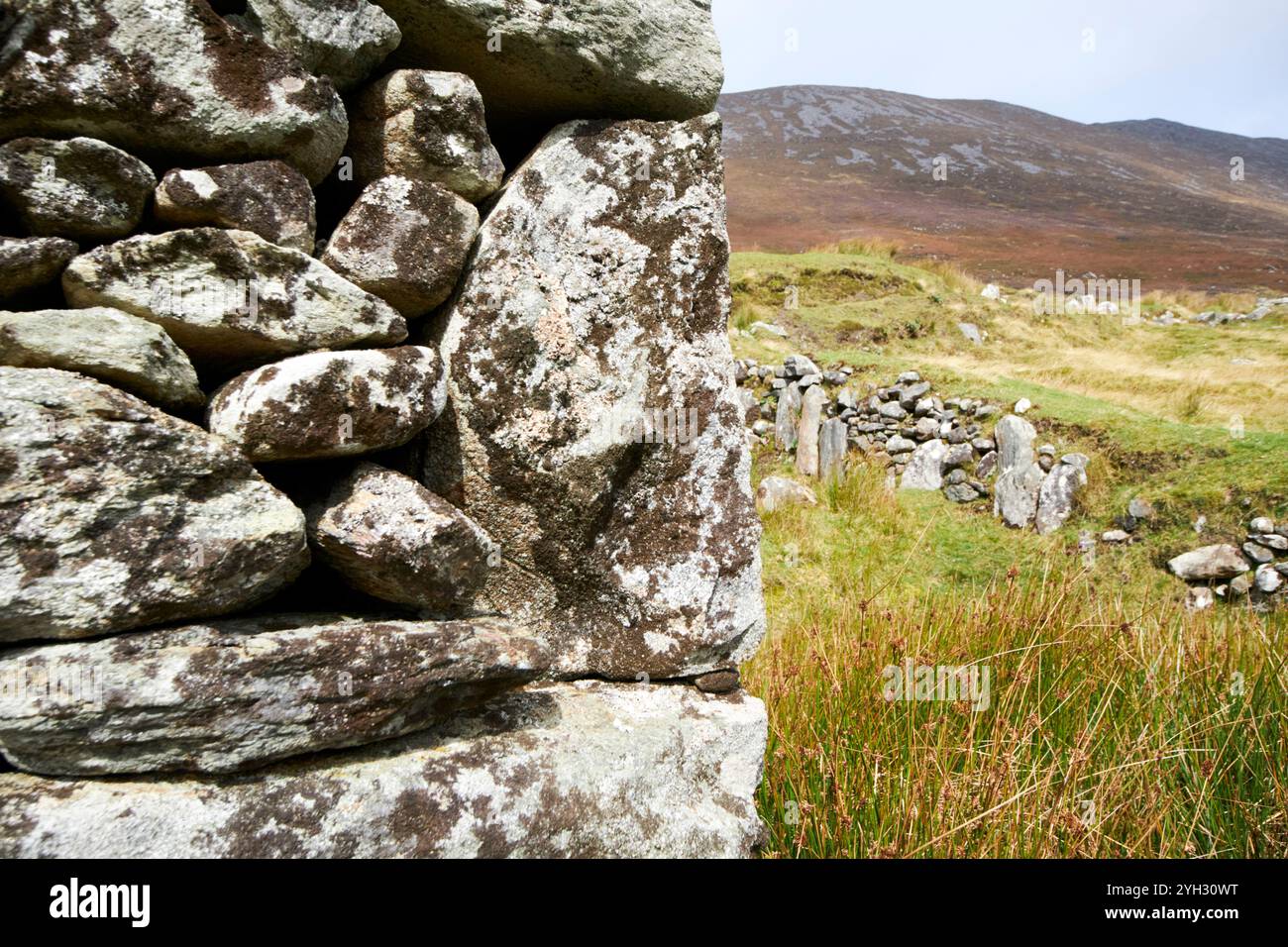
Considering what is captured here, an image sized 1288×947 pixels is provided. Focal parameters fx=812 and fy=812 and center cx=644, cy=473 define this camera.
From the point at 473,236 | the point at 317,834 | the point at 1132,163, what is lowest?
the point at 317,834

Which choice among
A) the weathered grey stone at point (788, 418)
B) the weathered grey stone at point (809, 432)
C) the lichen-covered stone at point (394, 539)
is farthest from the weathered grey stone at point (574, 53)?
the weathered grey stone at point (788, 418)

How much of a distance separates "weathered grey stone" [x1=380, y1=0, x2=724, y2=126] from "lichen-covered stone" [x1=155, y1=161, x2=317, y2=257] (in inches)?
22.9

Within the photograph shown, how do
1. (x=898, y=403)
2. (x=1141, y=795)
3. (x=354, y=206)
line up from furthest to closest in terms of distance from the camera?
(x=898, y=403) → (x=1141, y=795) → (x=354, y=206)

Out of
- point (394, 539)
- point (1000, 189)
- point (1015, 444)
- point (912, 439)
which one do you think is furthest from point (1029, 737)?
point (1000, 189)

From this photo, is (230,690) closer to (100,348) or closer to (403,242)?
(100,348)

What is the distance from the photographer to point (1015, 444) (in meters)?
7.84

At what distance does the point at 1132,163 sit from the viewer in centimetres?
5312

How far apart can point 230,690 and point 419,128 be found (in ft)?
4.88

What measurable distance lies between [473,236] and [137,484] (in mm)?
1104

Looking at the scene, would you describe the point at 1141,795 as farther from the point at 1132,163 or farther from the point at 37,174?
the point at 1132,163

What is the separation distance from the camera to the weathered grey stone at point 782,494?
8.14 m

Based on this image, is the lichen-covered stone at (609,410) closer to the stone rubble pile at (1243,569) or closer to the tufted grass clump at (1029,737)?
the tufted grass clump at (1029,737)

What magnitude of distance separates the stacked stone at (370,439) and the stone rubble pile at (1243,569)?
5.43 m
